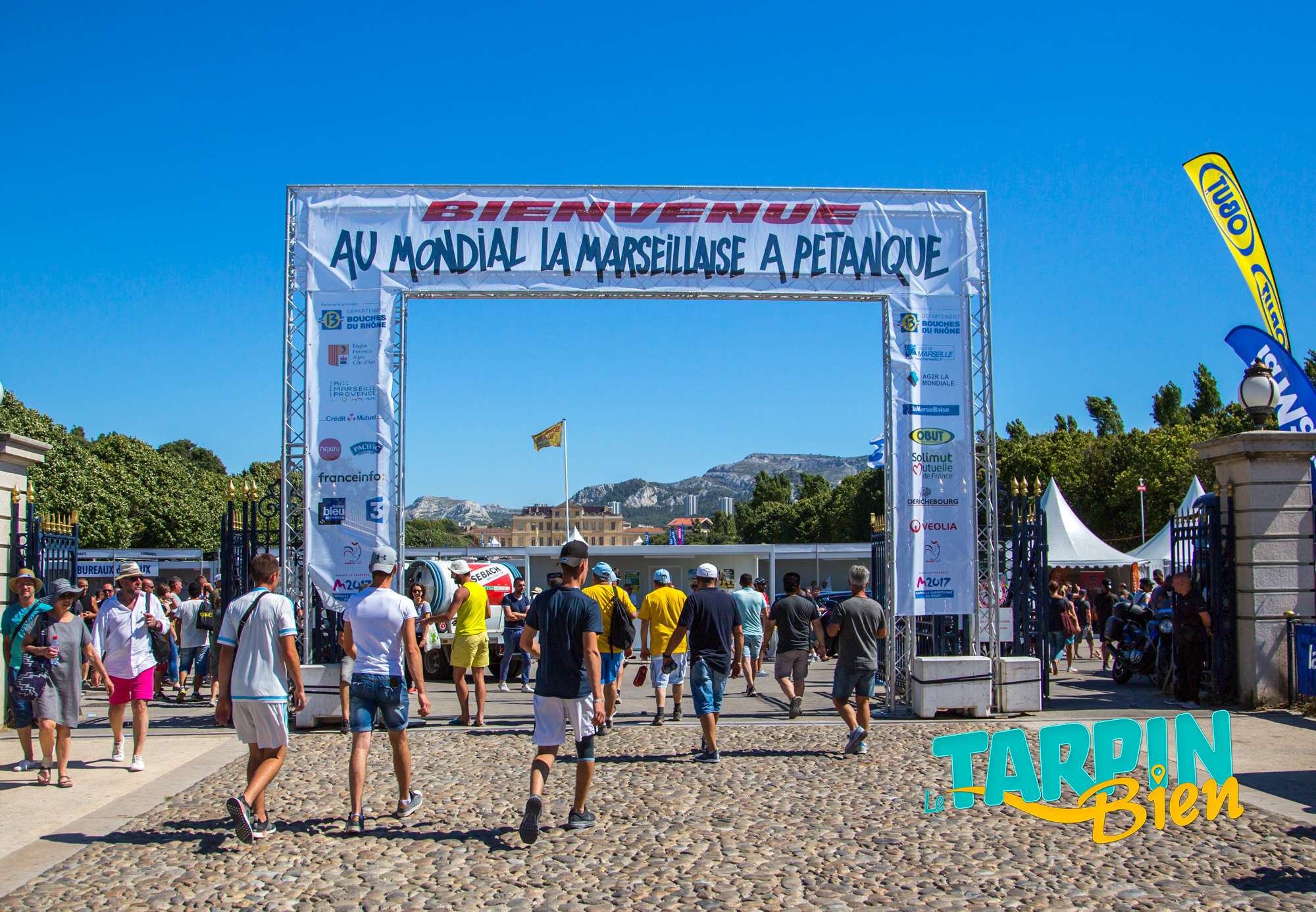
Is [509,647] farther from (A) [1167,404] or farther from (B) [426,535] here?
(B) [426,535]

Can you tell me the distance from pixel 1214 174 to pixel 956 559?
11.6 m

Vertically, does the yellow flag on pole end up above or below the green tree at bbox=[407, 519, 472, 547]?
above

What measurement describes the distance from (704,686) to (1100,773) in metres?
3.61

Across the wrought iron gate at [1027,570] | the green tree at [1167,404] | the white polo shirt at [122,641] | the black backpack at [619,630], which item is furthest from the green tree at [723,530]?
the white polo shirt at [122,641]

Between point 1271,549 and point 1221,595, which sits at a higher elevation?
point 1271,549

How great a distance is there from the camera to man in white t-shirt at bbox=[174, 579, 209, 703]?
562 inches

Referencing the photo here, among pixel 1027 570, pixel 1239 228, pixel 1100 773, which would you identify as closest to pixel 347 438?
pixel 1027 570

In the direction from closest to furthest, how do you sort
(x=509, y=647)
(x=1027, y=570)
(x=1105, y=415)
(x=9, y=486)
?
(x=9, y=486)
(x=1027, y=570)
(x=509, y=647)
(x=1105, y=415)

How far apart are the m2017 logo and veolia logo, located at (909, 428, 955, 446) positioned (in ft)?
19.9

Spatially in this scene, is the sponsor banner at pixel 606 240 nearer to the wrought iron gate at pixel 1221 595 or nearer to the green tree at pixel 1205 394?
the wrought iron gate at pixel 1221 595

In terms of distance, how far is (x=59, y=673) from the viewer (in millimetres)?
8398

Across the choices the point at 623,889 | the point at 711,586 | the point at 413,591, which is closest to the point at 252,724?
the point at 623,889

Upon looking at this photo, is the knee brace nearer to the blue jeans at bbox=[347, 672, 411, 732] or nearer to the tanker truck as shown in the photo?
the blue jeans at bbox=[347, 672, 411, 732]

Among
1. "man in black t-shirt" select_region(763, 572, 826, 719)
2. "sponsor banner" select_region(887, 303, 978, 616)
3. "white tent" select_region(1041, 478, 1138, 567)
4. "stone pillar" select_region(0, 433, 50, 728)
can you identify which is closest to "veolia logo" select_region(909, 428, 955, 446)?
"sponsor banner" select_region(887, 303, 978, 616)
